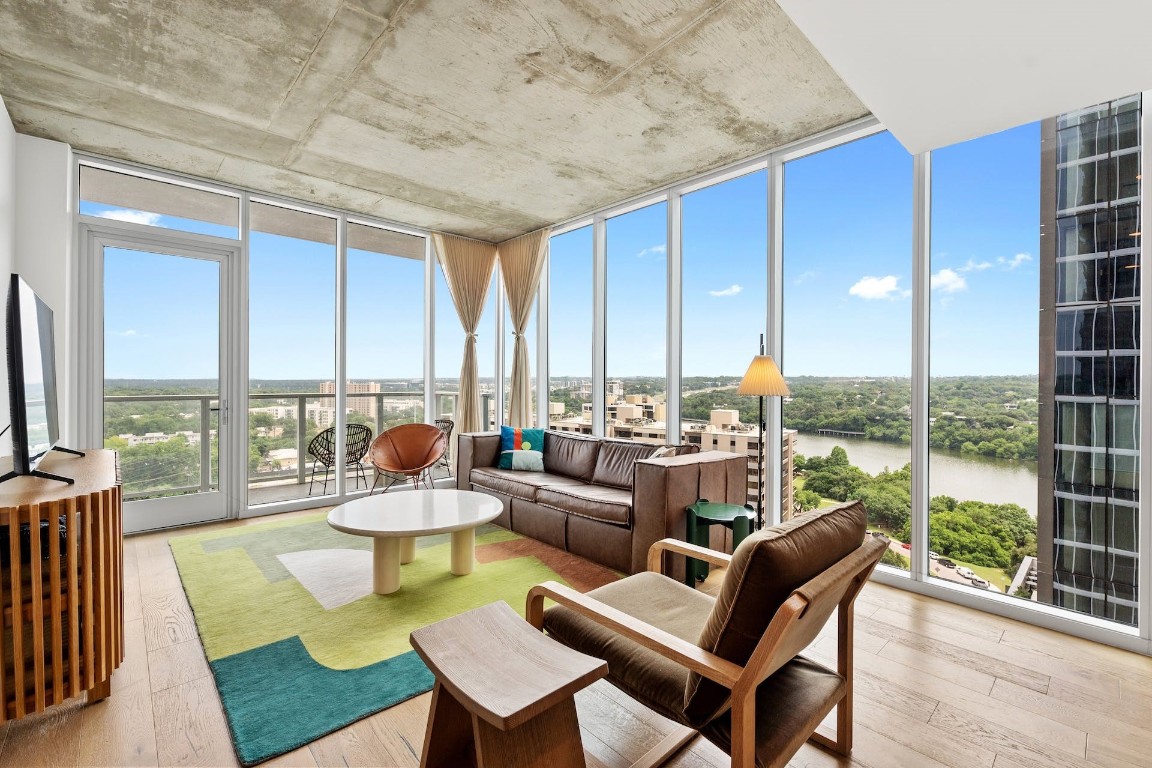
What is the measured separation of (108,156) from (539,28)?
12.1ft

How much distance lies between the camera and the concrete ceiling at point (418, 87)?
2434 millimetres

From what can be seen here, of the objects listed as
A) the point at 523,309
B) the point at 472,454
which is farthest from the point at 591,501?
the point at 523,309

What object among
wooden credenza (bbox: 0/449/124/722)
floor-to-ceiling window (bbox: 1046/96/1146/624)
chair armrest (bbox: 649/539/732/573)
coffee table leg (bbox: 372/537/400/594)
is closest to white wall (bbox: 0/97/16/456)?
wooden credenza (bbox: 0/449/124/722)

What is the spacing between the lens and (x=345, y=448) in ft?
17.3

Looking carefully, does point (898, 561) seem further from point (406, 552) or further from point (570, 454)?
point (406, 552)

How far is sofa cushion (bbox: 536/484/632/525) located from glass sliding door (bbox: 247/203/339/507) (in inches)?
101

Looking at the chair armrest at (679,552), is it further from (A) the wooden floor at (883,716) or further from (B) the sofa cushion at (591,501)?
(B) the sofa cushion at (591,501)

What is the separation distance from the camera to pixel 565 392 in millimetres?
5742

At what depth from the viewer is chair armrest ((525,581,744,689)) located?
1296 millimetres

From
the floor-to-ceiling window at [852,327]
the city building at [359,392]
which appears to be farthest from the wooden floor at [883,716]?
the city building at [359,392]

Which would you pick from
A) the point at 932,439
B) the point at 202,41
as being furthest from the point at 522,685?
the point at 202,41

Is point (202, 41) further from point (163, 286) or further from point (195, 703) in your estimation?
point (195, 703)

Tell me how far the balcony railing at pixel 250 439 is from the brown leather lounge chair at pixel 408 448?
698mm

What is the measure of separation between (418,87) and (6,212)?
2711mm
